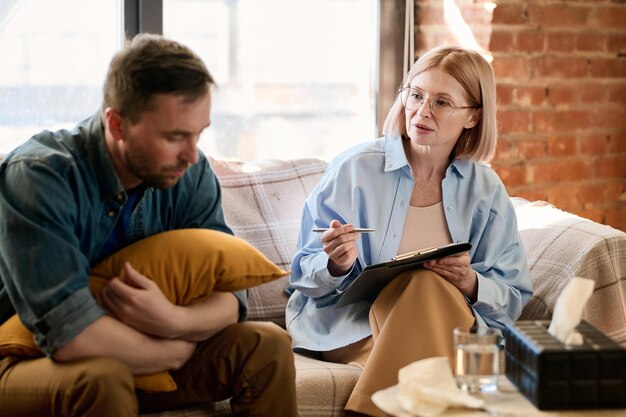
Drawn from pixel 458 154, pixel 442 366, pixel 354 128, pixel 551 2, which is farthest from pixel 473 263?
pixel 551 2

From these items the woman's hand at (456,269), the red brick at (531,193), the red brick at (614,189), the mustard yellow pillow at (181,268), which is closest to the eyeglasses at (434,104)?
the woman's hand at (456,269)

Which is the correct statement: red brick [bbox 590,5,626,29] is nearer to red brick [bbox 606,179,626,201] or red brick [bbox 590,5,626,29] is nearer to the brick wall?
the brick wall

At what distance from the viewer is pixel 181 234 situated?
1974 mm

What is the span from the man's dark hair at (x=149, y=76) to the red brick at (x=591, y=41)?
201 centimetres

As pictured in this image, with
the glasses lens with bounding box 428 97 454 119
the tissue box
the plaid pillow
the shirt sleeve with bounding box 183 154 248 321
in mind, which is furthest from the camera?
the plaid pillow

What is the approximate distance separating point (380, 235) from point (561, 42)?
1347mm

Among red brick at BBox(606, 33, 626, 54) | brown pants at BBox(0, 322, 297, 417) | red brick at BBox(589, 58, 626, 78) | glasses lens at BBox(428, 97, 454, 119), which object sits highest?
red brick at BBox(606, 33, 626, 54)

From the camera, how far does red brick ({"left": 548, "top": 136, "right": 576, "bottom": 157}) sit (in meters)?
3.50

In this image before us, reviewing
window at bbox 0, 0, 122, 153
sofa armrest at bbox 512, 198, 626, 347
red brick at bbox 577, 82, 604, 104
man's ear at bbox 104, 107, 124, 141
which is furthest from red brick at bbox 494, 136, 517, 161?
man's ear at bbox 104, 107, 124, 141

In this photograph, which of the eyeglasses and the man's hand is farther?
the eyeglasses

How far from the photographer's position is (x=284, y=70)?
3336 mm

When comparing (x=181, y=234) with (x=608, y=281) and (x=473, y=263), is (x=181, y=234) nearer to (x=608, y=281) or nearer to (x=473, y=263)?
(x=473, y=263)

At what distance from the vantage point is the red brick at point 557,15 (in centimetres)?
339

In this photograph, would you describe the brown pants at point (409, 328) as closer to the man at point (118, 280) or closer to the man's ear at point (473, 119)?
the man at point (118, 280)
